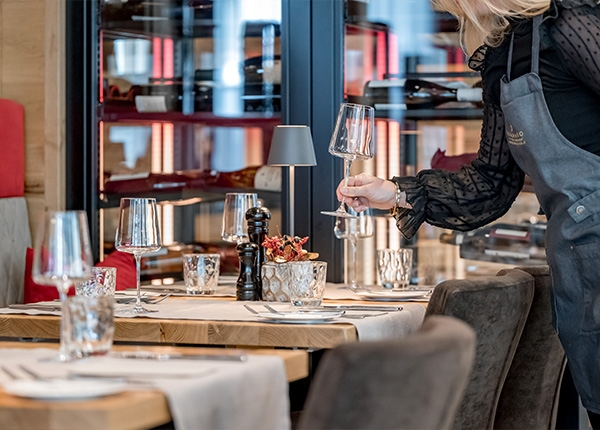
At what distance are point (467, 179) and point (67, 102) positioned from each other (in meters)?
2.26

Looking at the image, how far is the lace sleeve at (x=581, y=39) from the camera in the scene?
2043 mm

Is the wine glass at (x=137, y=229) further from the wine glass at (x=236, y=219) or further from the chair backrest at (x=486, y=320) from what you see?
the chair backrest at (x=486, y=320)

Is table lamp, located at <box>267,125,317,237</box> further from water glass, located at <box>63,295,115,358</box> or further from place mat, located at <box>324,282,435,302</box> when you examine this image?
water glass, located at <box>63,295,115,358</box>

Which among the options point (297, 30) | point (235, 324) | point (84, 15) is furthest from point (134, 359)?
point (84, 15)

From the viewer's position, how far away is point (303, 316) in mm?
2295

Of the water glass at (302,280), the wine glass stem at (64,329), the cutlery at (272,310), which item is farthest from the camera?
the water glass at (302,280)

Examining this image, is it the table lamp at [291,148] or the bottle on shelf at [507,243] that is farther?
the bottle on shelf at [507,243]

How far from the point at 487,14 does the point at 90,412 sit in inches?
53.2

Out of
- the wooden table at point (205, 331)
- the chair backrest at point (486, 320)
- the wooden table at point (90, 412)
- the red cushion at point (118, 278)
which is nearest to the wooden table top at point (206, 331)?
the wooden table at point (205, 331)

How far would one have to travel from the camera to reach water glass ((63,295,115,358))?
164 cm

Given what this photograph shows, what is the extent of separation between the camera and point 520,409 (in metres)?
2.73

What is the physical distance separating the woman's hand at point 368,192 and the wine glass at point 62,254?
3.27 ft

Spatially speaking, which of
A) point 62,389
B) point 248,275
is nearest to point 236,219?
point 248,275

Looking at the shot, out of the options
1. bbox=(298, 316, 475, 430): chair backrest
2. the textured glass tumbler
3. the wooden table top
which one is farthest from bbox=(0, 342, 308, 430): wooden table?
the textured glass tumbler
